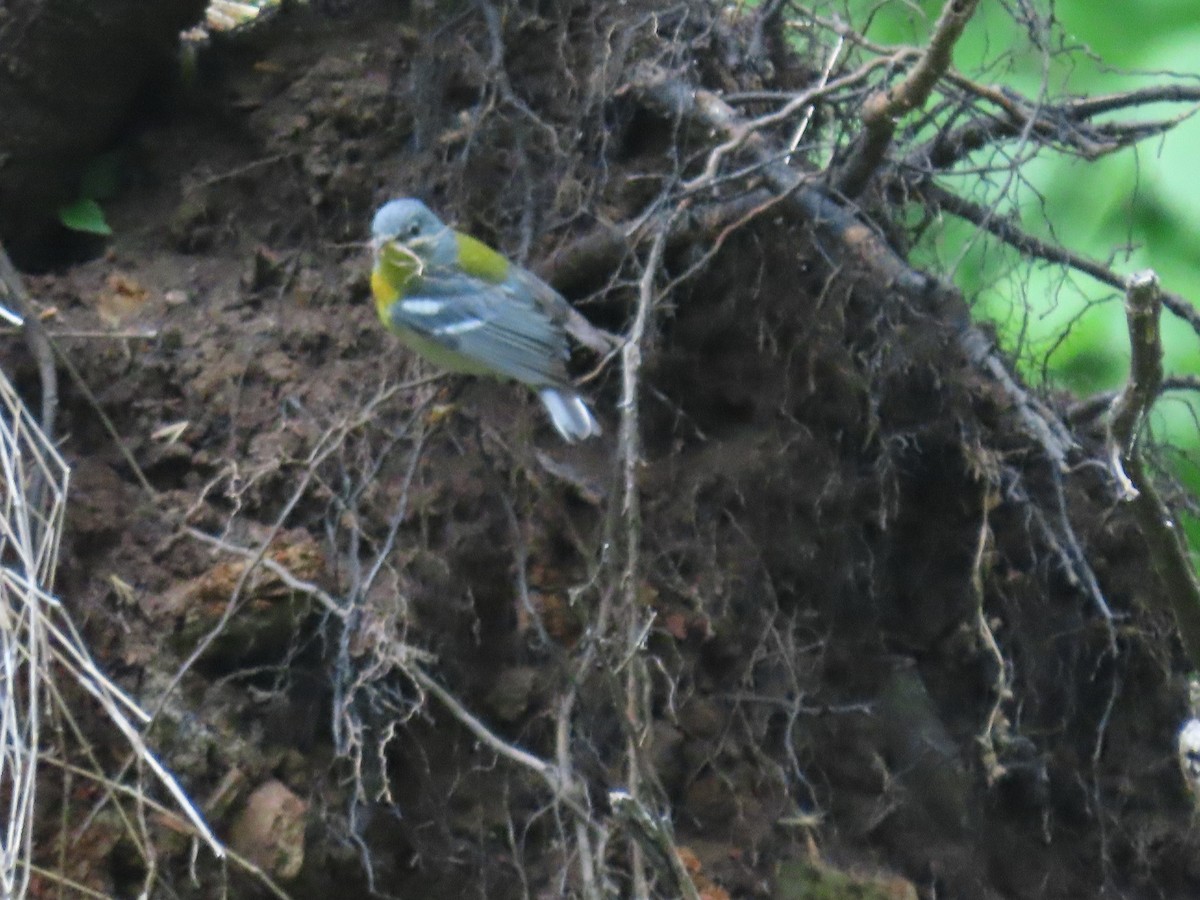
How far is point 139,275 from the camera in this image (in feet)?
9.31

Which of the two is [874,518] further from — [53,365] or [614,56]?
[53,365]

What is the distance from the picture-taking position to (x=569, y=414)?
251cm

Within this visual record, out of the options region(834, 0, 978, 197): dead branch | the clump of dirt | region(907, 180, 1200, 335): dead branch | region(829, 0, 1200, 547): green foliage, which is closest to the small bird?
the clump of dirt

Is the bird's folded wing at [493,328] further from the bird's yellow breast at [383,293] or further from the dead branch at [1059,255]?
the dead branch at [1059,255]

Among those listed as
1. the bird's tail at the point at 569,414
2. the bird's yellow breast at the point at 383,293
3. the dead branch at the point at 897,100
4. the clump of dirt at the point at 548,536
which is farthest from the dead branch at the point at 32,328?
the dead branch at the point at 897,100

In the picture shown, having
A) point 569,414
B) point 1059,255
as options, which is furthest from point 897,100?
point 569,414

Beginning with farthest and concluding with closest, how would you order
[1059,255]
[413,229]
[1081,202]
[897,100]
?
[1081,202] < [1059,255] < [413,229] < [897,100]

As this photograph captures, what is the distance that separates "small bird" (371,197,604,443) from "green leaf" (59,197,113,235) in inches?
25.1

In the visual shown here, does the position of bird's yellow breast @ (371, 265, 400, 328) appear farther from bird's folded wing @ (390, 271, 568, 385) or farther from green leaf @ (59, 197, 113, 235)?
green leaf @ (59, 197, 113, 235)

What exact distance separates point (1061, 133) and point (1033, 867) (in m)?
1.48

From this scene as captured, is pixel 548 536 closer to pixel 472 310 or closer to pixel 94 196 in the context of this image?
pixel 472 310

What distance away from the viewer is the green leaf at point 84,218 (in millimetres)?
2904

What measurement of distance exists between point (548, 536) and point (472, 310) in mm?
438

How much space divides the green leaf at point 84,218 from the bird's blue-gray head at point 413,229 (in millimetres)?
656
